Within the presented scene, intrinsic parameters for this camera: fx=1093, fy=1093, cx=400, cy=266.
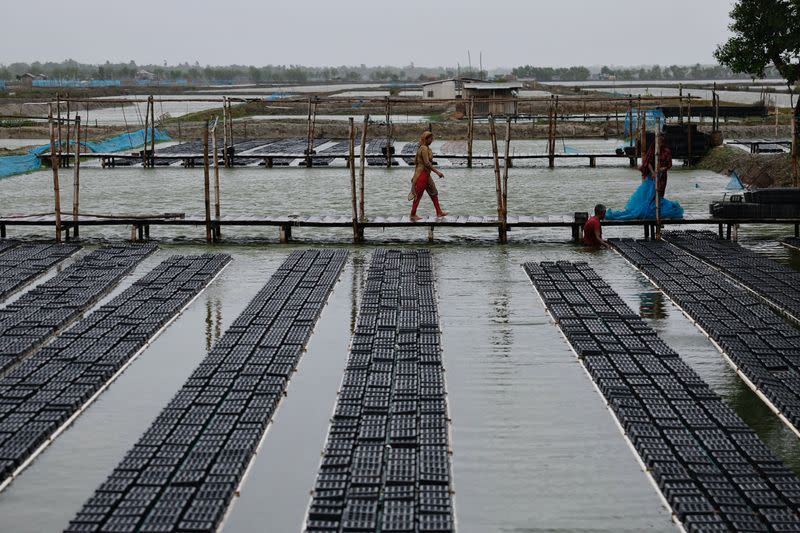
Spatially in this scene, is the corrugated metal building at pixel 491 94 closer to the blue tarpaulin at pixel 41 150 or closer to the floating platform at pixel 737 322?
the blue tarpaulin at pixel 41 150

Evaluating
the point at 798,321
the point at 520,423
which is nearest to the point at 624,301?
the point at 798,321

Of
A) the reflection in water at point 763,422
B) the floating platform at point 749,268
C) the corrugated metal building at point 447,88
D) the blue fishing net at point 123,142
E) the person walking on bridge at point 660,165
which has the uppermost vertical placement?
the corrugated metal building at point 447,88

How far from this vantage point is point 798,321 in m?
11.6

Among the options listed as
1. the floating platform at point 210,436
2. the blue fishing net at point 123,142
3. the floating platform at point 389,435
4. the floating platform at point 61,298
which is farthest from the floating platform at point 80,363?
the blue fishing net at point 123,142

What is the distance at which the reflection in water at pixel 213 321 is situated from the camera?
11.4 m

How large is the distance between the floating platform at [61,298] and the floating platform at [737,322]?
6.79 meters

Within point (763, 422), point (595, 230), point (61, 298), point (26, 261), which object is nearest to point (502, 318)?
point (763, 422)

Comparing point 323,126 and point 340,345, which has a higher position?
point 323,126

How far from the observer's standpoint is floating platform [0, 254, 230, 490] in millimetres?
8259

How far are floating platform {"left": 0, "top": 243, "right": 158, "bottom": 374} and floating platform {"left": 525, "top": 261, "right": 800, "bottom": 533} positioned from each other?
5384mm

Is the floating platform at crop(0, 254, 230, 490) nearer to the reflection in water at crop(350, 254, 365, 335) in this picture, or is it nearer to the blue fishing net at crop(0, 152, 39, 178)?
the reflection in water at crop(350, 254, 365, 335)

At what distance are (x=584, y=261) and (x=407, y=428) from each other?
303 inches

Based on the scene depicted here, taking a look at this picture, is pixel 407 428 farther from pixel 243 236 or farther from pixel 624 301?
pixel 243 236

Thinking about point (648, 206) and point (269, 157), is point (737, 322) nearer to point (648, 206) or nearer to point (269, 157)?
point (648, 206)
